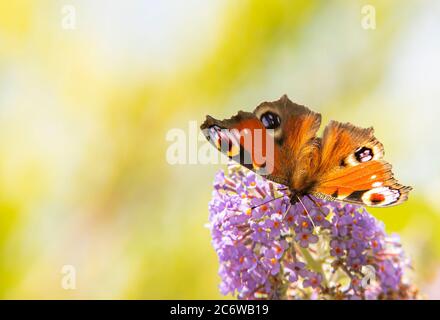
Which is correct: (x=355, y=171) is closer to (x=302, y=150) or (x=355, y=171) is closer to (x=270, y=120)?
(x=302, y=150)

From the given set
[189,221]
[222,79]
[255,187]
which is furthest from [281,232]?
[222,79]

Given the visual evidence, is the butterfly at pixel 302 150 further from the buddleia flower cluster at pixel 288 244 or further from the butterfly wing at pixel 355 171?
the buddleia flower cluster at pixel 288 244

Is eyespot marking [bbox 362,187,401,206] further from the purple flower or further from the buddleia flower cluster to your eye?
the purple flower

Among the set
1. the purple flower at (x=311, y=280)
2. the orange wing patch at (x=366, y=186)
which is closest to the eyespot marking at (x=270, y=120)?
the orange wing patch at (x=366, y=186)

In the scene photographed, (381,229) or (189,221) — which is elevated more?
(189,221)

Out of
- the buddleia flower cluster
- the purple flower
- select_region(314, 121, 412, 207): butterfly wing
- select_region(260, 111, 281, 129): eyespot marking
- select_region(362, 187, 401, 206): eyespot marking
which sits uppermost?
select_region(260, 111, 281, 129): eyespot marking

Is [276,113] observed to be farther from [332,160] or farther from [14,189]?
[14,189]

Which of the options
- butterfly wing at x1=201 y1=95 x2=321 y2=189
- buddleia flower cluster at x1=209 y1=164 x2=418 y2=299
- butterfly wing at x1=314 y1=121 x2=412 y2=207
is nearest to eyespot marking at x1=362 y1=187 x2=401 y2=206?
butterfly wing at x1=314 y1=121 x2=412 y2=207
